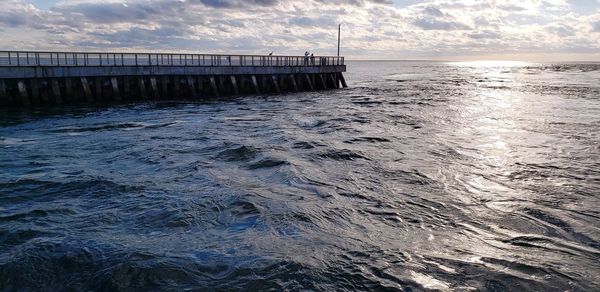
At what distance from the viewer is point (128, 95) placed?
40.3 meters

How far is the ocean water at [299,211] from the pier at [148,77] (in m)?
10.5

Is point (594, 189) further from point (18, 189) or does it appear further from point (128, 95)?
point (128, 95)

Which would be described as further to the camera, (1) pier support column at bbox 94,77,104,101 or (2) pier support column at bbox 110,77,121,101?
(2) pier support column at bbox 110,77,121,101

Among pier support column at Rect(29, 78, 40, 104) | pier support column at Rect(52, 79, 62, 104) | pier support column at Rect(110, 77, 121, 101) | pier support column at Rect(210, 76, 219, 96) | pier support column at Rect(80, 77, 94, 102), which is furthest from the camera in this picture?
pier support column at Rect(210, 76, 219, 96)

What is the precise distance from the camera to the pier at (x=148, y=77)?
3403 centimetres

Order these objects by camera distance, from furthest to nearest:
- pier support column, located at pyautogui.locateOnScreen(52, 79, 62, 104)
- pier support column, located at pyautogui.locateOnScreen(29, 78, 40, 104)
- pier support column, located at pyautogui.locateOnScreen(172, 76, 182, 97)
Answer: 1. pier support column, located at pyautogui.locateOnScreen(172, 76, 182, 97)
2. pier support column, located at pyautogui.locateOnScreen(52, 79, 62, 104)
3. pier support column, located at pyautogui.locateOnScreen(29, 78, 40, 104)

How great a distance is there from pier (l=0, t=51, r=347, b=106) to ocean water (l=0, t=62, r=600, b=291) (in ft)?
34.6

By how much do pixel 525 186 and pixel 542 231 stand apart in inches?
157

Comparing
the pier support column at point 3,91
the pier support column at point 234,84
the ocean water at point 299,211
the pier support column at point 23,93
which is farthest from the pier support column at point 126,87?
the ocean water at point 299,211

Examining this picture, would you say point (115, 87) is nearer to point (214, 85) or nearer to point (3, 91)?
point (3, 91)

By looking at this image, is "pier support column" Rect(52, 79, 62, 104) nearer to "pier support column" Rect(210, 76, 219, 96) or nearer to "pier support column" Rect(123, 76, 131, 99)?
"pier support column" Rect(123, 76, 131, 99)

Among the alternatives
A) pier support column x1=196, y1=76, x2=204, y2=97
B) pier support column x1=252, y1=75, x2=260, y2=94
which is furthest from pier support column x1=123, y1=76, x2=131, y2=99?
pier support column x1=252, y1=75, x2=260, y2=94

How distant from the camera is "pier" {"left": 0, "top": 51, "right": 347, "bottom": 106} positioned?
34031 millimetres

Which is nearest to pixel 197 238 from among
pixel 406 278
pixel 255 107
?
pixel 406 278
